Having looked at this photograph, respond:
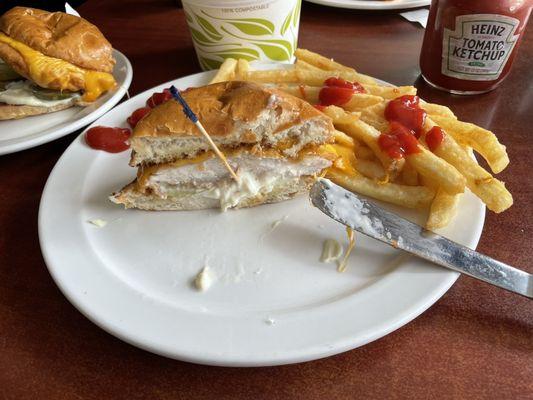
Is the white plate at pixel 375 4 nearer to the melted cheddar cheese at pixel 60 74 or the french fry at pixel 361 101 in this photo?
the french fry at pixel 361 101

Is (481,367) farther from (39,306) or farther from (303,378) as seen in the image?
(39,306)

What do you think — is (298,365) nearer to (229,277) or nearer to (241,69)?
(229,277)

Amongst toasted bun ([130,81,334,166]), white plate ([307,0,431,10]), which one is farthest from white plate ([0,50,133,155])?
white plate ([307,0,431,10])

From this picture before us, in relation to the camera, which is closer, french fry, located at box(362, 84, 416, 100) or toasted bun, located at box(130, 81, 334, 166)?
toasted bun, located at box(130, 81, 334, 166)

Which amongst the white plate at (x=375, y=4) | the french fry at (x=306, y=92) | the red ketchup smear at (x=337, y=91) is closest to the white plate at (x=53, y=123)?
the french fry at (x=306, y=92)

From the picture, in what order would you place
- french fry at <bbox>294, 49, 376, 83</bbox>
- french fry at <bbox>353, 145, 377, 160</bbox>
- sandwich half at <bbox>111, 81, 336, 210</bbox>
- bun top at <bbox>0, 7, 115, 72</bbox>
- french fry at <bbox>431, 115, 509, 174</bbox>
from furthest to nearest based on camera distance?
bun top at <bbox>0, 7, 115, 72</bbox>, french fry at <bbox>294, 49, 376, 83</bbox>, french fry at <bbox>353, 145, 377, 160</bbox>, sandwich half at <bbox>111, 81, 336, 210</bbox>, french fry at <bbox>431, 115, 509, 174</bbox>

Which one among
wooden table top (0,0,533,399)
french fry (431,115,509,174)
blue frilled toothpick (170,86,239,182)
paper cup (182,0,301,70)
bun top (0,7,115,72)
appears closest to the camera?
wooden table top (0,0,533,399)

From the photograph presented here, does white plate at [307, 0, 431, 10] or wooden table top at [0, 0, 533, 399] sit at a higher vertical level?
white plate at [307, 0, 431, 10]

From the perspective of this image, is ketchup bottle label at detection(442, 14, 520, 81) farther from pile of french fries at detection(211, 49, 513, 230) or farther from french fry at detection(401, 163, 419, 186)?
french fry at detection(401, 163, 419, 186)
